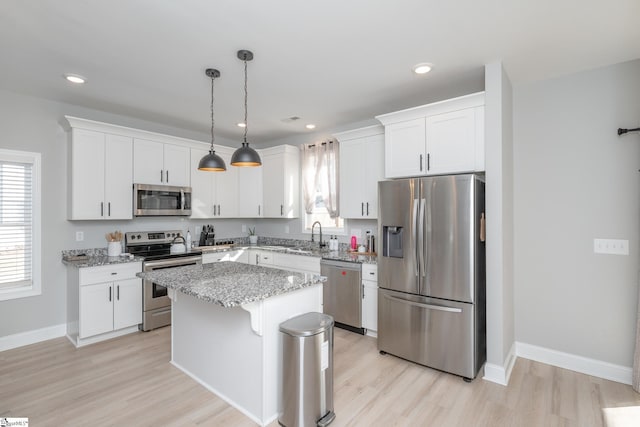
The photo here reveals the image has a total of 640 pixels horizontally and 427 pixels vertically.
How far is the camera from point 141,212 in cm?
406

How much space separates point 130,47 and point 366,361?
338cm

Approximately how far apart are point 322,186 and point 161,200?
2.25 m

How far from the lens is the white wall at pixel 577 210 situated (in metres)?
2.71

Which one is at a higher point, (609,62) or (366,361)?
(609,62)

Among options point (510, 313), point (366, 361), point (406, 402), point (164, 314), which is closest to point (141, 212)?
point (164, 314)

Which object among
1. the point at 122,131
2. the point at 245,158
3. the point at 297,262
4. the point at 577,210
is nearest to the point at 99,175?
the point at 122,131

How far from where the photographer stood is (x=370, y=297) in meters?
3.61

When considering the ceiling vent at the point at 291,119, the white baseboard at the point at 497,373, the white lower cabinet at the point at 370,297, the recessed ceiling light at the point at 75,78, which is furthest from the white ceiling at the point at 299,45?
the white baseboard at the point at 497,373

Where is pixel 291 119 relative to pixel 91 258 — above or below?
above

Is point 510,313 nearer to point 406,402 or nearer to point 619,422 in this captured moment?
point 619,422

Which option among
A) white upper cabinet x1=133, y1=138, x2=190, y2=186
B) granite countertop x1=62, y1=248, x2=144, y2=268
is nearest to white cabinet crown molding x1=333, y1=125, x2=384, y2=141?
white upper cabinet x1=133, y1=138, x2=190, y2=186

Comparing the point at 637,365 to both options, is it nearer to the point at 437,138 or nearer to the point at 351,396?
the point at 351,396

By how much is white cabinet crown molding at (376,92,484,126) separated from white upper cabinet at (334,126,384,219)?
0.43 meters

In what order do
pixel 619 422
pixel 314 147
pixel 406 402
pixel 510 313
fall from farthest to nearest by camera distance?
pixel 314 147 < pixel 510 313 < pixel 406 402 < pixel 619 422
